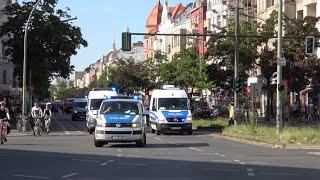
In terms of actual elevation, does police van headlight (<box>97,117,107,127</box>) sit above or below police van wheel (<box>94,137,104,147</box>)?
above

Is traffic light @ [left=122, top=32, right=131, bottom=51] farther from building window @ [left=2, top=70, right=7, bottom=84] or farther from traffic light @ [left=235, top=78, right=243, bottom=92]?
building window @ [left=2, top=70, right=7, bottom=84]

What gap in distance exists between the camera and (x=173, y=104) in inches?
1563

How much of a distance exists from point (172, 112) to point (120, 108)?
11575mm

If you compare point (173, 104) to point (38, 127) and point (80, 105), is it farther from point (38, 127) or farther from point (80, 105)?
point (80, 105)

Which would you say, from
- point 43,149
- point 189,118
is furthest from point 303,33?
point 43,149

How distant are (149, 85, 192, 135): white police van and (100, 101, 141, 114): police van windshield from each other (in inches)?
444

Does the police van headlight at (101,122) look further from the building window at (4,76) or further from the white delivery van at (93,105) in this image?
the building window at (4,76)

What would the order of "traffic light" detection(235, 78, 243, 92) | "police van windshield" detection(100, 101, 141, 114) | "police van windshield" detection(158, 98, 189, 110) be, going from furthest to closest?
"traffic light" detection(235, 78, 243, 92), "police van windshield" detection(158, 98, 189, 110), "police van windshield" detection(100, 101, 141, 114)

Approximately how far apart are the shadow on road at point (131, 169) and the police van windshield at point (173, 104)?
17456mm

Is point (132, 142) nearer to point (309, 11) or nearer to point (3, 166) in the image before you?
point (3, 166)

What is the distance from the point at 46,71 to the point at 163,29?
250 feet

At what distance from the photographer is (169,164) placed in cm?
1970

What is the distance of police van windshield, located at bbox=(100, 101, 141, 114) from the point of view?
27.6 metres

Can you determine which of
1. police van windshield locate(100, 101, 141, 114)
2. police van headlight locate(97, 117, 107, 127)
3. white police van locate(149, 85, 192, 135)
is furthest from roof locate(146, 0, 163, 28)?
police van headlight locate(97, 117, 107, 127)
